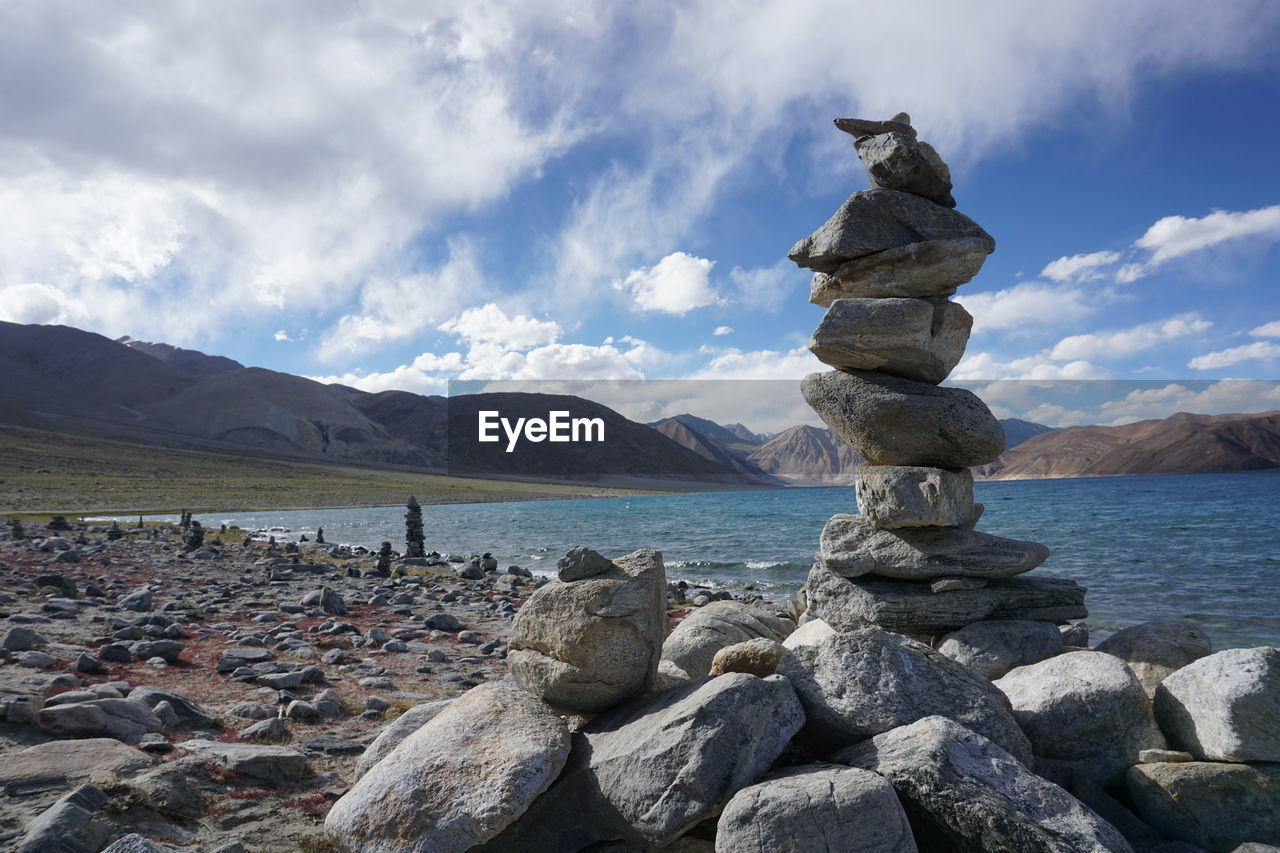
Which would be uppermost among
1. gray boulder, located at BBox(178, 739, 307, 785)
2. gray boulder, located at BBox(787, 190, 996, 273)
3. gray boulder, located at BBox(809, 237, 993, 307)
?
gray boulder, located at BBox(787, 190, 996, 273)

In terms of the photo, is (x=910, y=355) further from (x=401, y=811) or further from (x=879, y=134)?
(x=401, y=811)

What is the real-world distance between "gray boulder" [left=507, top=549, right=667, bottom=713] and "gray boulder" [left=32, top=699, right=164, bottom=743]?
13.7 feet

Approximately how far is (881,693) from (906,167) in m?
7.98

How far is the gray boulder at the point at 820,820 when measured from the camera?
5164 mm

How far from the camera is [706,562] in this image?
35.4 metres

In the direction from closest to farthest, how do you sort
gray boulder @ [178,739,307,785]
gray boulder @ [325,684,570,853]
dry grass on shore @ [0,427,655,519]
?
1. gray boulder @ [325,684,570,853]
2. gray boulder @ [178,739,307,785]
3. dry grass on shore @ [0,427,655,519]

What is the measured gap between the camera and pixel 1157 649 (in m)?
8.65

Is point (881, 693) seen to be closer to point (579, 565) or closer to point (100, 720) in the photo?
point (579, 565)

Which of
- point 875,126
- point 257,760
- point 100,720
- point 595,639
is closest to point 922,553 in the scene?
point 595,639

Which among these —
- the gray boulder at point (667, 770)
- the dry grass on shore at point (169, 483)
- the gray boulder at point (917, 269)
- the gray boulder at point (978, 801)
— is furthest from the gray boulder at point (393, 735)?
the dry grass on shore at point (169, 483)

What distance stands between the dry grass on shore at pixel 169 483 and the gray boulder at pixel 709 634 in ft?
186

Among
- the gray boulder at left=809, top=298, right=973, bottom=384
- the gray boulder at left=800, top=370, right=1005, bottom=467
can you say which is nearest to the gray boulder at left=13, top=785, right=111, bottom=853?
the gray boulder at left=809, top=298, right=973, bottom=384

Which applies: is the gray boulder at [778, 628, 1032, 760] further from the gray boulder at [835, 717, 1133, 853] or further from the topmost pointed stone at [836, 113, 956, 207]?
the topmost pointed stone at [836, 113, 956, 207]

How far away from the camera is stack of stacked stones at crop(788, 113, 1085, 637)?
10.6m
